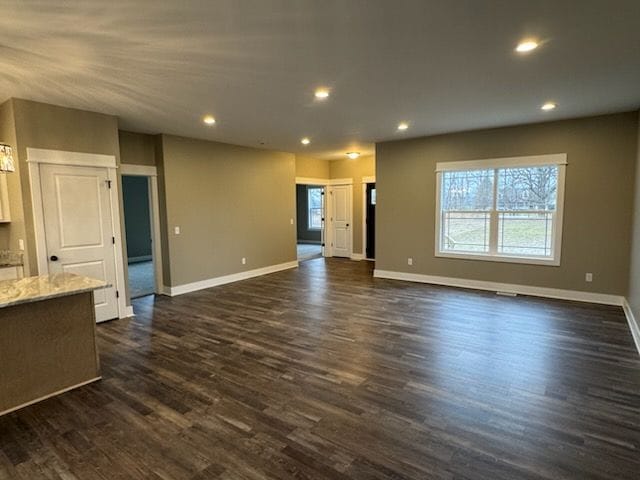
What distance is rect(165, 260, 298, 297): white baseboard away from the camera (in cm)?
623

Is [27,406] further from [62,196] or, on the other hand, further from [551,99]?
[551,99]

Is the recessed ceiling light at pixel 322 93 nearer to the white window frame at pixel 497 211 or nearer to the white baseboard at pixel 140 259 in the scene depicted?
the white window frame at pixel 497 211

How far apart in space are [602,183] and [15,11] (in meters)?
6.70

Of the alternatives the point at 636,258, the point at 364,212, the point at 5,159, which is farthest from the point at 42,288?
the point at 364,212

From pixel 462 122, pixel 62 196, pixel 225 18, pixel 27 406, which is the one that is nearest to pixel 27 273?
pixel 62 196

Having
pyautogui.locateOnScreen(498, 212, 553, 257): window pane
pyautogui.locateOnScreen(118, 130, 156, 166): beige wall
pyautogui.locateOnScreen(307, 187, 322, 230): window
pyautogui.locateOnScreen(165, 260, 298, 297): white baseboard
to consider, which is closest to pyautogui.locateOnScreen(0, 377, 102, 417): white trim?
pyautogui.locateOnScreen(165, 260, 298, 297): white baseboard

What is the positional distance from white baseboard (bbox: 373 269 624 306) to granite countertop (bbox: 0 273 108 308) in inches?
211

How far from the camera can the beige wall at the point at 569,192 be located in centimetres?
511

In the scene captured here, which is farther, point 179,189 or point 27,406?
point 179,189

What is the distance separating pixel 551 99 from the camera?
13.9 feet

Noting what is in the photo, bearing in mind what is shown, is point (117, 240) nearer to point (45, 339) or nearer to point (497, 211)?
point (45, 339)

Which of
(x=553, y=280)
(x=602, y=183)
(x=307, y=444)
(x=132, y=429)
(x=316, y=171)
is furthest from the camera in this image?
(x=316, y=171)

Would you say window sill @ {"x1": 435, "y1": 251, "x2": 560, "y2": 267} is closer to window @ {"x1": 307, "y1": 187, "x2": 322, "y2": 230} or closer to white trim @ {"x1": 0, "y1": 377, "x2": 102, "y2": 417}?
white trim @ {"x1": 0, "y1": 377, "x2": 102, "y2": 417}

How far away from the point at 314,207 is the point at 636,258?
34.0 feet
